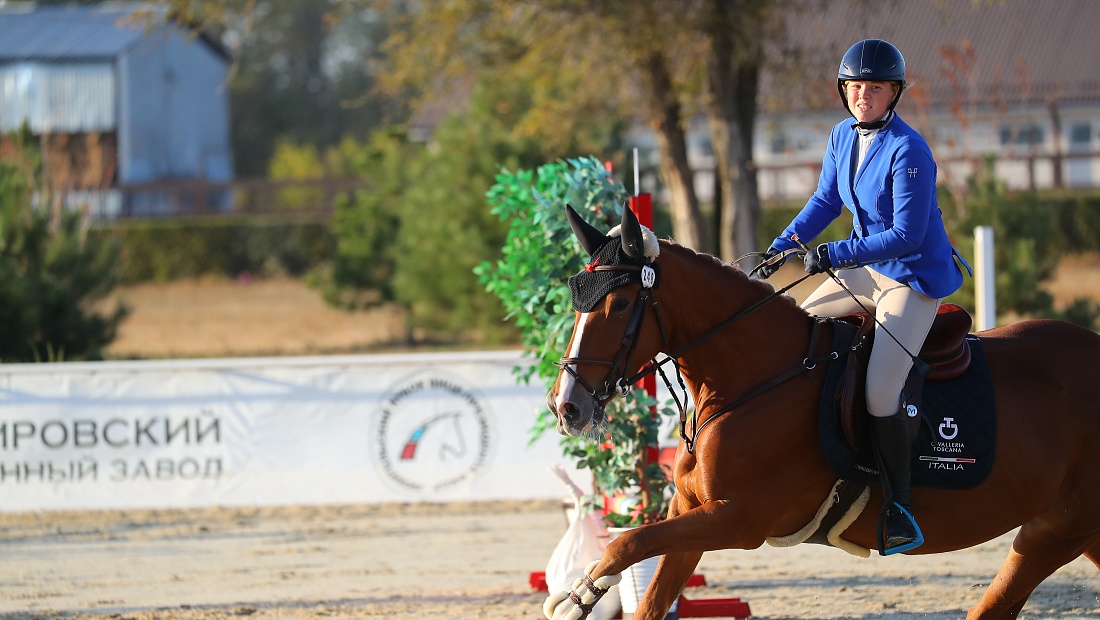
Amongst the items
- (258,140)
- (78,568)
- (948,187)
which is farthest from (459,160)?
(258,140)

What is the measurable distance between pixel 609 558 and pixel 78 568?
15.5 ft

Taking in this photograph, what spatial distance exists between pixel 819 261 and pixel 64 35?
40.6m

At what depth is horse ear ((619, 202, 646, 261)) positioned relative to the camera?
3803 millimetres

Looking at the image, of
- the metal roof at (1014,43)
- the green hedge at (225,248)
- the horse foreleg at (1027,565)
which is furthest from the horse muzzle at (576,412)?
the metal roof at (1014,43)

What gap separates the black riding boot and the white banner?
4.93 meters

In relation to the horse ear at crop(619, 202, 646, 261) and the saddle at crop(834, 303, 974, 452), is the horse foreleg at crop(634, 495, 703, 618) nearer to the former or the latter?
the saddle at crop(834, 303, 974, 452)

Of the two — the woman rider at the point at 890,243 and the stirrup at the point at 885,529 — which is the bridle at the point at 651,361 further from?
the stirrup at the point at 885,529

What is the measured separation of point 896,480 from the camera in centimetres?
412

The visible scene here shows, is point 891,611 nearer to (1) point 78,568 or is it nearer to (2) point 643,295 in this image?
(2) point 643,295

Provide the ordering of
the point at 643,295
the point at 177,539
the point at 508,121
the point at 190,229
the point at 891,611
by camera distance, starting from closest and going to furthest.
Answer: the point at 643,295
the point at 891,611
the point at 177,539
the point at 508,121
the point at 190,229

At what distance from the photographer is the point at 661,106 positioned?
570 inches

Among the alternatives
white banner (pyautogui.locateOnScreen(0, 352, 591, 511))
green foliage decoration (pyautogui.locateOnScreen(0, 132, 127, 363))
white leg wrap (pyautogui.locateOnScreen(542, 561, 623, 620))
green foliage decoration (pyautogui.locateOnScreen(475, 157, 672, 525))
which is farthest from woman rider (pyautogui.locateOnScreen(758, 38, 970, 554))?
green foliage decoration (pyautogui.locateOnScreen(0, 132, 127, 363))

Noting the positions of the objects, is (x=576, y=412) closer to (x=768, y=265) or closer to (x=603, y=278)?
(x=603, y=278)

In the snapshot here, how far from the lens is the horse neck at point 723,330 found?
410 cm
